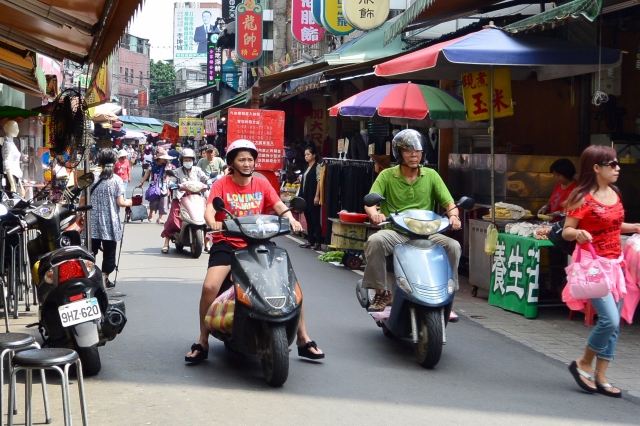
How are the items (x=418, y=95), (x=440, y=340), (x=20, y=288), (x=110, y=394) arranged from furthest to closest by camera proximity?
(x=418, y=95), (x=20, y=288), (x=440, y=340), (x=110, y=394)

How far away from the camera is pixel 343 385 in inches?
251

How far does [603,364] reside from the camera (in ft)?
20.8

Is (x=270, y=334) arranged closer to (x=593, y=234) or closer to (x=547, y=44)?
(x=593, y=234)

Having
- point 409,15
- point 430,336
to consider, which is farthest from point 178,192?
point 430,336

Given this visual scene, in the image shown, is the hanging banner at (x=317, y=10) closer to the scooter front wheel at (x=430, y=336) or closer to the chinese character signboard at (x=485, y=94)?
the chinese character signboard at (x=485, y=94)

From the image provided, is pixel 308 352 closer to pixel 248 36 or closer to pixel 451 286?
pixel 451 286

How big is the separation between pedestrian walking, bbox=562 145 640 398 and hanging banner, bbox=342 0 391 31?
552 inches

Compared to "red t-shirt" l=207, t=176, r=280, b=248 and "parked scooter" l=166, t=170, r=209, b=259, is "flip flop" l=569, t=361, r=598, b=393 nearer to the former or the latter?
"red t-shirt" l=207, t=176, r=280, b=248

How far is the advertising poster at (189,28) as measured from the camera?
9325 cm

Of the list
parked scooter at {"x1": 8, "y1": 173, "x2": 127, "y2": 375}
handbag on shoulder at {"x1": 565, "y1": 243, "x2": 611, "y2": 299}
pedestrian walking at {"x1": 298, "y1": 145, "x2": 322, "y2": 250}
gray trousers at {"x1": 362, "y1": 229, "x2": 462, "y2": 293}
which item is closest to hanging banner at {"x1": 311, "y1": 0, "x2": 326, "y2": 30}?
pedestrian walking at {"x1": 298, "y1": 145, "x2": 322, "y2": 250}

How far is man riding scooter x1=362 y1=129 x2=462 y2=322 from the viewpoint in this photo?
24.3ft

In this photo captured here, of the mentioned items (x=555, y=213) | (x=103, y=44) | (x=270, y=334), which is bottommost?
(x=270, y=334)

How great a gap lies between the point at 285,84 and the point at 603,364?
14312 mm

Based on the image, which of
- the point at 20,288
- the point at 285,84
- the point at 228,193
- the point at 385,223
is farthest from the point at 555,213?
the point at 285,84
